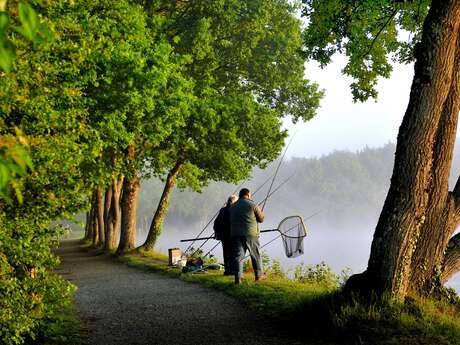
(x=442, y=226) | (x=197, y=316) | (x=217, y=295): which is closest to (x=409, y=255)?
(x=442, y=226)

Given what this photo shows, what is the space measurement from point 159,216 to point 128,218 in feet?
5.42

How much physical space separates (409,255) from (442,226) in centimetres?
102

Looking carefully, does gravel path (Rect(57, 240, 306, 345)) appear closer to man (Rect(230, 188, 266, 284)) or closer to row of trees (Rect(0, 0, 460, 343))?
man (Rect(230, 188, 266, 284))

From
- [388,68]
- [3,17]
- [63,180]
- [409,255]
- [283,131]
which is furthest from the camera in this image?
[283,131]

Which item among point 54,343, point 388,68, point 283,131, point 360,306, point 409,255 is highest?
point 283,131

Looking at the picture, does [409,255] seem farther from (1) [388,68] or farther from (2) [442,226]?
(1) [388,68]

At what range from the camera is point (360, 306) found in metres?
7.55

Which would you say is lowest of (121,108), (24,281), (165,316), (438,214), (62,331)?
(62,331)

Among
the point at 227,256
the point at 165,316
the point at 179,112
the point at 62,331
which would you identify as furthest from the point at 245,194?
the point at 179,112

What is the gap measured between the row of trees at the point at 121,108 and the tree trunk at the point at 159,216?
0.23 ft

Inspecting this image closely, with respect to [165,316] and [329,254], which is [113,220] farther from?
[329,254]

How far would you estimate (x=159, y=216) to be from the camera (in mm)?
25922

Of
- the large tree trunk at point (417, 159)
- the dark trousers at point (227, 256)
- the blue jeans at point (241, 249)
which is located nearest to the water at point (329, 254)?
the dark trousers at point (227, 256)

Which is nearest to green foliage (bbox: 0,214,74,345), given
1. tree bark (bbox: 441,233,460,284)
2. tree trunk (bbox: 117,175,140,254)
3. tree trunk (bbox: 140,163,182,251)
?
tree bark (bbox: 441,233,460,284)
